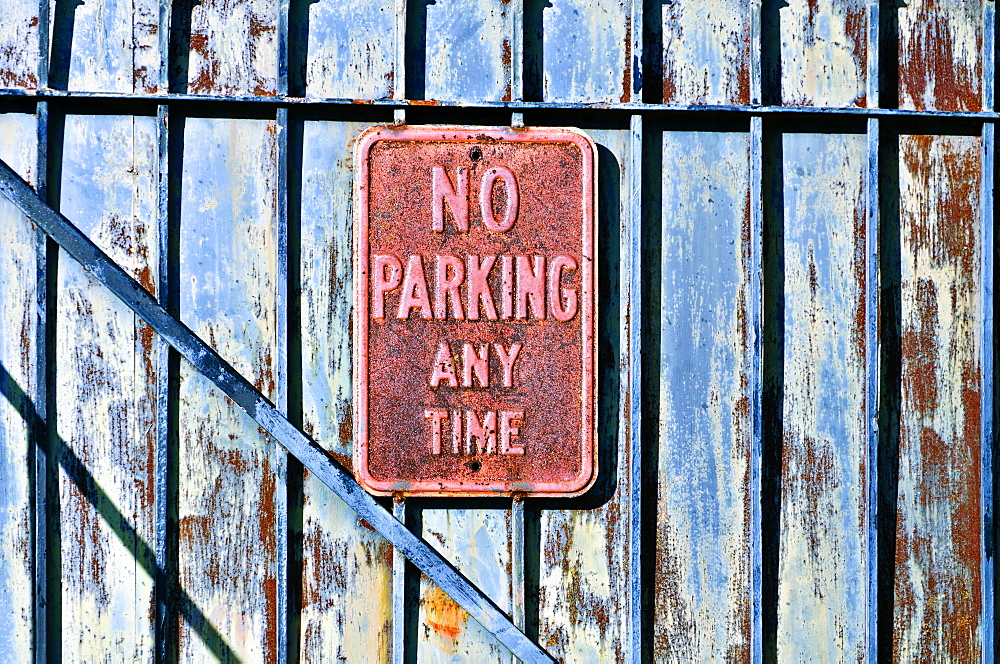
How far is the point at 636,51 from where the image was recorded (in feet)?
7.22

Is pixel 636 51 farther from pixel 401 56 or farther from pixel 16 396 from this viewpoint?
pixel 16 396

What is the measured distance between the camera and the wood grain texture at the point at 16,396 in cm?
214

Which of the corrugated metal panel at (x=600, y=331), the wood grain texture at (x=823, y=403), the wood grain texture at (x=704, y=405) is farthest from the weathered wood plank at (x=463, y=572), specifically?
the wood grain texture at (x=823, y=403)

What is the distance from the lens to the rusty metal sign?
7.07ft

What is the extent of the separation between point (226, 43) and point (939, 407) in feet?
7.71

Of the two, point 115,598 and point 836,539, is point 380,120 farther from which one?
point 836,539

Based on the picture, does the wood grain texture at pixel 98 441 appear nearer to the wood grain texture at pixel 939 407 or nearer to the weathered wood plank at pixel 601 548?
the weathered wood plank at pixel 601 548

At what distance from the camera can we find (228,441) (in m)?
2.19

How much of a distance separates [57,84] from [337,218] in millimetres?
869

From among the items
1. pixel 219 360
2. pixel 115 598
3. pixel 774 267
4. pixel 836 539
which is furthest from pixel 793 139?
pixel 115 598

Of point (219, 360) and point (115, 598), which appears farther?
point (115, 598)

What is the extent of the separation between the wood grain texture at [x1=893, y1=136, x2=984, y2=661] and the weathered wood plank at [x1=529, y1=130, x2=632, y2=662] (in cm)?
84

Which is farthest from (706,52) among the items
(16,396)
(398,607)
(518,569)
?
(16,396)

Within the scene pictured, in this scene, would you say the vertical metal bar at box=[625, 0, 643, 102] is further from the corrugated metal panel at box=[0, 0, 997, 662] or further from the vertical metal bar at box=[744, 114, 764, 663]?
the vertical metal bar at box=[744, 114, 764, 663]
